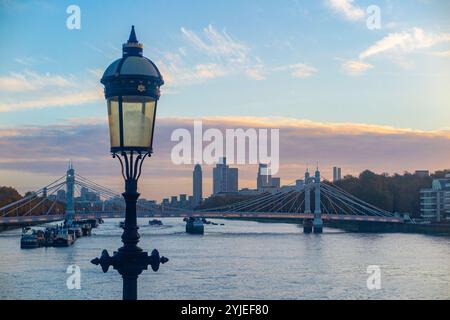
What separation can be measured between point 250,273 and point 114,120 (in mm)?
21305

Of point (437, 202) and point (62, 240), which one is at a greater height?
point (437, 202)

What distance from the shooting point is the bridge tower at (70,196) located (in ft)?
167

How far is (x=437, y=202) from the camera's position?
54.3 m

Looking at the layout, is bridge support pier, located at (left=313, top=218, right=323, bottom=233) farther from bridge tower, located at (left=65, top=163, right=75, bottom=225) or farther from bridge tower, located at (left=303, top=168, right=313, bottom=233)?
bridge tower, located at (left=65, top=163, right=75, bottom=225)

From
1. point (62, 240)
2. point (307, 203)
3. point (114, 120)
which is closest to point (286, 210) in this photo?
point (307, 203)

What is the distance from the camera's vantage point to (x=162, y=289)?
770 inches

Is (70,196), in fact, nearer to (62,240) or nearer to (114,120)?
(62,240)

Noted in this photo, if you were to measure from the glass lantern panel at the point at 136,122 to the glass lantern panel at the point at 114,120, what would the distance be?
1.3 inches

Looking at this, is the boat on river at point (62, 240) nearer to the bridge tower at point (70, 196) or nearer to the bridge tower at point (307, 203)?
the bridge tower at point (70, 196)

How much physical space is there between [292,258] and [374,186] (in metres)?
→ 36.1

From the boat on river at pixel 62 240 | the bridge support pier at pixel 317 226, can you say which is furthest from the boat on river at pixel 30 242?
the bridge support pier at pixel 317 226

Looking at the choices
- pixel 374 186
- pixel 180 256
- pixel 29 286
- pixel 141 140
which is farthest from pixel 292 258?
pixel 374 186

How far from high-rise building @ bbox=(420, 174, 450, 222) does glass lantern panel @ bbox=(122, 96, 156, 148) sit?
174 feet
